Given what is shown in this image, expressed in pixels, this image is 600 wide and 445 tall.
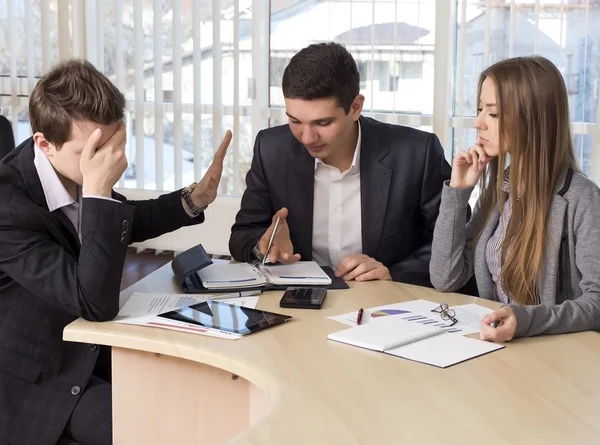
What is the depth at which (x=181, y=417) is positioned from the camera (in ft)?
5.87

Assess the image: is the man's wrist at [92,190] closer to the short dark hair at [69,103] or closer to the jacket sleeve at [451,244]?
the short dark hair at [69,103]

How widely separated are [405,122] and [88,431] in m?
2.99

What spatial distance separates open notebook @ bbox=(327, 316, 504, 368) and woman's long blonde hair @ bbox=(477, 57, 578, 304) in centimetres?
35

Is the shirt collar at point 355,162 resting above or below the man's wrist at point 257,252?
above

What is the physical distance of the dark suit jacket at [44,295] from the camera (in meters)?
1.79

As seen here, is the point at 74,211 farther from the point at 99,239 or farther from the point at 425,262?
the point at 425,262

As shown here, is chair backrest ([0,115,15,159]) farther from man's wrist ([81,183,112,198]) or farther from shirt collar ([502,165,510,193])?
shirt collar ([502,165,510,193])

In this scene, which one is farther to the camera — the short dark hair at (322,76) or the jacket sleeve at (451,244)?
the short dark hair at (322,76)

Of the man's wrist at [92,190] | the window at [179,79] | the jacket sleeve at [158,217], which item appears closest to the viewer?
the man's wrist at [92,190]

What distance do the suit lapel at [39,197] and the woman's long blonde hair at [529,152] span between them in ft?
3.26

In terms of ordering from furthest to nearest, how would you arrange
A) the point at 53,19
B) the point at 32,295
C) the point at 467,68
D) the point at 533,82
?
1. the point at 53,19
2. the point at 467,68
3. the point at 533,82
4. the point at 32,295

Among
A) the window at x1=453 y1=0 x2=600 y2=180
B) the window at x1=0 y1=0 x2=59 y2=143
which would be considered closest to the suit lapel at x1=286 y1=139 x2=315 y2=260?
the window at x1=453 y1=0 x2=600 y2=180

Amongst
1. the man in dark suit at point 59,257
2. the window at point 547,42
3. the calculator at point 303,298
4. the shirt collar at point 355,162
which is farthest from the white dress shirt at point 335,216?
the window at point 547,42

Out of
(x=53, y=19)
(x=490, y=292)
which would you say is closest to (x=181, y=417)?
(x=490, y=292)
